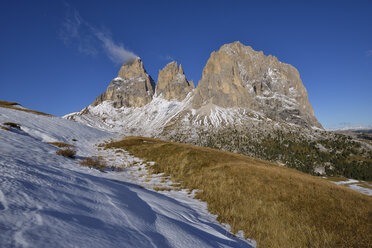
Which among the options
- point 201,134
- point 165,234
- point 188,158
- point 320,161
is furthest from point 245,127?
point 165,234

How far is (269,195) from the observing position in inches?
314

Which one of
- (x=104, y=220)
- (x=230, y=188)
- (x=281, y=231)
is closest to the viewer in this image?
(x=104, y=220)

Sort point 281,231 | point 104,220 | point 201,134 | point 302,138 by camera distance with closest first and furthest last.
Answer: point 104,220 → point 281,231 → point 302,138 → point 201,134

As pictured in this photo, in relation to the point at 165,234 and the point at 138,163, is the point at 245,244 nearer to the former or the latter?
the point at 165,234

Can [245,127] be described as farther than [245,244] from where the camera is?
Yes

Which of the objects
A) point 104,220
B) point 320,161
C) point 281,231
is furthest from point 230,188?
point 320,161

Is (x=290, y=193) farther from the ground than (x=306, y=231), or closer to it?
farther from the ground

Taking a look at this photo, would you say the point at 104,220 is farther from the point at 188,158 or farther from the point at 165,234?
the point at 188,158

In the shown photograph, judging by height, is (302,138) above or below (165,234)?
above

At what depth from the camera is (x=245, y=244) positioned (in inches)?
175

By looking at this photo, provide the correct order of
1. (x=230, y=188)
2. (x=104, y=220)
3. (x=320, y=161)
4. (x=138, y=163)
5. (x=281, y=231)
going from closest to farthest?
(x=104, y=220), (x=281, y=231), (x=230, y=188), (x=138, y=163), (x=320, y=161)

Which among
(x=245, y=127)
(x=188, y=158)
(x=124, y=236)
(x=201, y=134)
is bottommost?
(x=124, y=236)

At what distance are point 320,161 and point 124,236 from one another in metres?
183

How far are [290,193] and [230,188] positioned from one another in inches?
111
